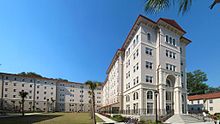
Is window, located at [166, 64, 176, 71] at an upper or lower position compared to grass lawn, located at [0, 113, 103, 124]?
upper

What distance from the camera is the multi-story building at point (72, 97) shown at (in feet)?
323

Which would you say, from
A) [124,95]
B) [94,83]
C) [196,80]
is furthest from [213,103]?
[94,83]

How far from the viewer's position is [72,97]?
102 meters

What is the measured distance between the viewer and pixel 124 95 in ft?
162

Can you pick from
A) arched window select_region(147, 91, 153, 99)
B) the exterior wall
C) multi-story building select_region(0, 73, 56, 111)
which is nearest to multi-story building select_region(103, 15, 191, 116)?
arched window select_region(147, 91, 153, 99)

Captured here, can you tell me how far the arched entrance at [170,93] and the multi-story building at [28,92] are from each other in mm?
64581

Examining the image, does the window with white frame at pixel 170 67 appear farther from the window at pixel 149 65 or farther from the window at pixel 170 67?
the window at pixel 149 65

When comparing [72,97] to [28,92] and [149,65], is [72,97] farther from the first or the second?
[149,65]

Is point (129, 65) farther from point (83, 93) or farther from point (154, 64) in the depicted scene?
point (83, 93)

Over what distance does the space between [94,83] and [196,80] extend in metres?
63.7

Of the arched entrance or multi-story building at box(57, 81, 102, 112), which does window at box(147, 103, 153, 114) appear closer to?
the arched entrance

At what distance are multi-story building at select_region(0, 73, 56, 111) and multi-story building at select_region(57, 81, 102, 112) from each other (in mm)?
4834

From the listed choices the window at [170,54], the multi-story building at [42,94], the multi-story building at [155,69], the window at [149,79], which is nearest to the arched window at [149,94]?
the multi-story building at [155,69]

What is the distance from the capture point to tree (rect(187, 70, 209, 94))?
80625 millimetres
